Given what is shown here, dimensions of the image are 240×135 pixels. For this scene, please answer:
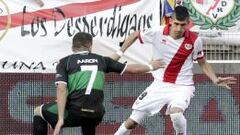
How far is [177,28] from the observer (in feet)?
28.4

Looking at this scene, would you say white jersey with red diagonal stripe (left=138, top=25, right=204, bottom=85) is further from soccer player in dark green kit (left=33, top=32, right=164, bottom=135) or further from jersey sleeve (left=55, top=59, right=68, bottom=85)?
jersey sleeve (left=55, top=59, right=68, bottom=85)

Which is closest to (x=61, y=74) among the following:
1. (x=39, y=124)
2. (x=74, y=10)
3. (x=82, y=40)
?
(x=82, y=40)

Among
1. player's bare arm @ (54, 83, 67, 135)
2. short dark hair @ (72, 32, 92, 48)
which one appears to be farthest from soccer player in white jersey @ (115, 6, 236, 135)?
player's bare arm @ (54, 83, 67, 135)

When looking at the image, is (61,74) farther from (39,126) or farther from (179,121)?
(179,121)

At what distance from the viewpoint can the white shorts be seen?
8.84 m

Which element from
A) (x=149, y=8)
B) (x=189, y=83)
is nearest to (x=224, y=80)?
(x=189, y=83)

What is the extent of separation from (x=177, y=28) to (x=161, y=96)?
2.90 feet

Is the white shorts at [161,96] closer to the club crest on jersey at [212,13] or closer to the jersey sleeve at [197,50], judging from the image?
the jersey sleeve at [197,50]

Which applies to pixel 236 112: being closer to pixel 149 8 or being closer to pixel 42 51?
pixel 149 8

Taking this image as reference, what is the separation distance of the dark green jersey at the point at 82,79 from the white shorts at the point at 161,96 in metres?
1.24


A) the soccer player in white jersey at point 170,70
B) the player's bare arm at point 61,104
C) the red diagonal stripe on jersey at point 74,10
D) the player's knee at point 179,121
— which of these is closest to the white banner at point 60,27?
the red diagonal stripe on jersey at point 74,10

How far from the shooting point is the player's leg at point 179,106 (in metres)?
8.62

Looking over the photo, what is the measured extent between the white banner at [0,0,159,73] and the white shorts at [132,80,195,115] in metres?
1.77

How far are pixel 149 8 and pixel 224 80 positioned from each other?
242cm
